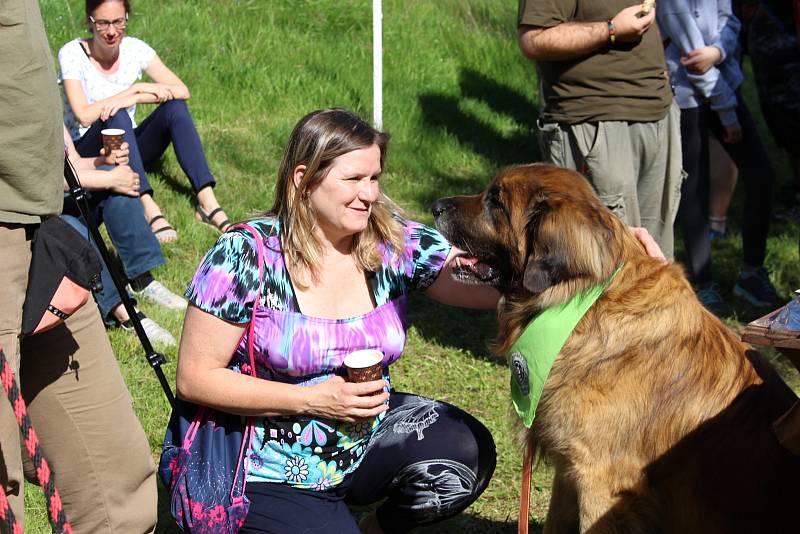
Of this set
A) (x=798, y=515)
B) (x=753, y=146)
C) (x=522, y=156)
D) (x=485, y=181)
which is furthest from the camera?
(x=522, y=156)

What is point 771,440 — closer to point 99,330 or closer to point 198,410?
point 198,410

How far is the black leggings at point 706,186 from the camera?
5.62 m

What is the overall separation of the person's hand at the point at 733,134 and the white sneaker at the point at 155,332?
11.5 ft

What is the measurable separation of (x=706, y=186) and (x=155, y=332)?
11.2 feet

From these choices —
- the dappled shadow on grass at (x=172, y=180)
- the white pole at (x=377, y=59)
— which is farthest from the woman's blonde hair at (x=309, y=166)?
the white pole at (x=377, y=59)

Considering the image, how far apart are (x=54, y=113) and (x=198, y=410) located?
40.9 inches

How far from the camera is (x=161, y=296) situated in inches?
→ 204

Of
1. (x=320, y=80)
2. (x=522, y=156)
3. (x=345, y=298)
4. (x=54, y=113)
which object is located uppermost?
(x=54, y=113)

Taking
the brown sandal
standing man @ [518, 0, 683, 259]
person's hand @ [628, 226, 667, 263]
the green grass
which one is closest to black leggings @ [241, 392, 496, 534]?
person's hand @ [628, 226, 667, 263]

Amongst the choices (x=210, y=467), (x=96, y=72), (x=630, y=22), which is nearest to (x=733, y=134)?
(x=630, y=22)

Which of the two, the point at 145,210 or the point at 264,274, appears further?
the point at 145,210

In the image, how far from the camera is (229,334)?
2.82m

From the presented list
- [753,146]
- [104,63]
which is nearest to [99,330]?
[104,63]

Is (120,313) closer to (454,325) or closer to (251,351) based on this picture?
(454,325)
